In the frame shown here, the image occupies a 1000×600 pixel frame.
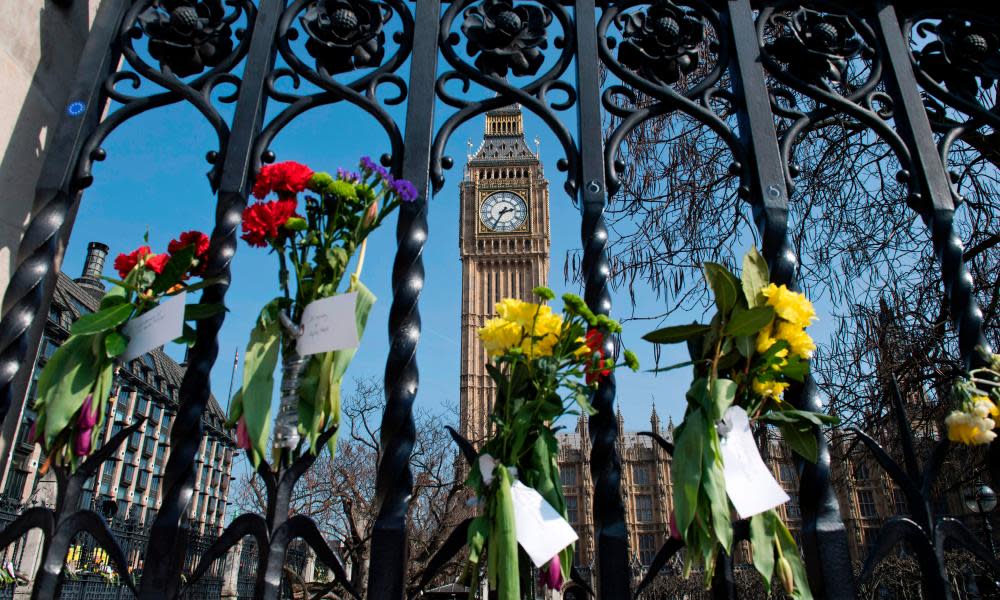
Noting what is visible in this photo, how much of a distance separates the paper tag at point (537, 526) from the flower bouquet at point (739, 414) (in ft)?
0.86

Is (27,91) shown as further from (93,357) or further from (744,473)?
(744,473)

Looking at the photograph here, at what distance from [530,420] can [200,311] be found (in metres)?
0.91

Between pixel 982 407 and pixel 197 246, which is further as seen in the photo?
pixel 197 246

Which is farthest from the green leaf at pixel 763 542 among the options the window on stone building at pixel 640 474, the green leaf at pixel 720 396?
the window on stone building at pixel 640 474

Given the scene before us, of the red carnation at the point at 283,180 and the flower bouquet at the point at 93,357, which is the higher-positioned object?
the red carnation at the point at 283,180

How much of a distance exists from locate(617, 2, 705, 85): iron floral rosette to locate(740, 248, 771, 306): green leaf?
88 cm

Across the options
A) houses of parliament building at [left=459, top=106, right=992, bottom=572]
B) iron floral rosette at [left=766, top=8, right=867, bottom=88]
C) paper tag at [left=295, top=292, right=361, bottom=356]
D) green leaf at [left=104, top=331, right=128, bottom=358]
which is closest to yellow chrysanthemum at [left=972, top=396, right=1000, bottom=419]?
iron floral rosette at [left=766, top=8, right=867, bottom=88]

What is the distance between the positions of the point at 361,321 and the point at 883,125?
185 centimetres

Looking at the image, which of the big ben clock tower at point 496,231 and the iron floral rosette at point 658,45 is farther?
the big ben clock tower at point 496,231

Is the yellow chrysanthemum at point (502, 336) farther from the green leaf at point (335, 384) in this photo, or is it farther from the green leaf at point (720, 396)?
the green leaf at point (720, 396)

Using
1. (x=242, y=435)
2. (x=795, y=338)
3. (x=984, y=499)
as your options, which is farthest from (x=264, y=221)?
(x=984, y=499)

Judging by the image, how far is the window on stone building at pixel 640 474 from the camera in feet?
173

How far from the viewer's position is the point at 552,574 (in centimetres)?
155

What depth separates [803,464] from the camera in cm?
179
